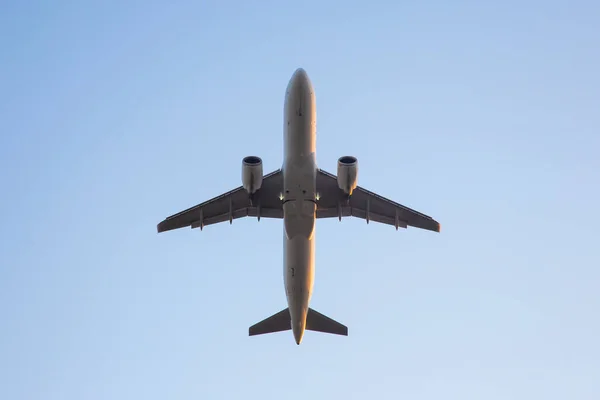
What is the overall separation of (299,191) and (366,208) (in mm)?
6400

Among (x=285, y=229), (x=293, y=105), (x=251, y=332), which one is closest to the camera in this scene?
(x=293, y=105)

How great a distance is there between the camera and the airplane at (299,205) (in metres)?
35.7

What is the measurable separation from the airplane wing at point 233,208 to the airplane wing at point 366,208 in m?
2.27

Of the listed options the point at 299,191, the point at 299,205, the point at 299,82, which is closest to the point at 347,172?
the point at 299,191

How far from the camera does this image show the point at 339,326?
148 ft

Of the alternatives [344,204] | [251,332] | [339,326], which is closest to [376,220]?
[344,204]

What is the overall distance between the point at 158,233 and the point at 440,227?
15.0 metres

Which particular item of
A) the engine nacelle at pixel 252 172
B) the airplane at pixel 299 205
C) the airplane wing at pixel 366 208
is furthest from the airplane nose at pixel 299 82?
the airplane wing at pixel 366 208

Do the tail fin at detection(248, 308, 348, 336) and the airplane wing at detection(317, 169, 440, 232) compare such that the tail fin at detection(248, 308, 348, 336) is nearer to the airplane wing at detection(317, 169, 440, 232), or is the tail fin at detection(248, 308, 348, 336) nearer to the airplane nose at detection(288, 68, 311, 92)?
the airplane wing at detection(317, 169, 440, 232)

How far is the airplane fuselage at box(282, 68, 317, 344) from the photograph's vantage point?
3528 cm

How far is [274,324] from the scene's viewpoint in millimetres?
44812

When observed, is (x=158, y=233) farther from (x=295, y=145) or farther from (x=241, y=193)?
(x=295, y=145)

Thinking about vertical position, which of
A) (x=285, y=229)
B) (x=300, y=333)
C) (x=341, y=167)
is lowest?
(x=300, y=333)

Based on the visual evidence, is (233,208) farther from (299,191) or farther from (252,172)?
(299,191)
